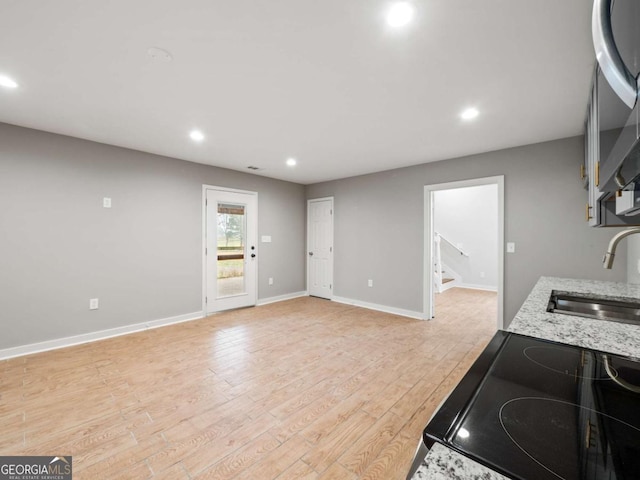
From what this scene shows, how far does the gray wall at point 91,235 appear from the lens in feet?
9.98

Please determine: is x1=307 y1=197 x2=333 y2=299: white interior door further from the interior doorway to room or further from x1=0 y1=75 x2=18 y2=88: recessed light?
x1=0 y1=75 x2=18 y2=88: recessed light

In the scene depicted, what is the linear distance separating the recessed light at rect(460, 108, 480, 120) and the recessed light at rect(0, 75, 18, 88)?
376cm

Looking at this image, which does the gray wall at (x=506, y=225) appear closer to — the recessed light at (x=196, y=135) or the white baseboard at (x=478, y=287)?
the recessed light at (x=196, y=135)

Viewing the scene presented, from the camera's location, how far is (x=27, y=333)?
310 centimetres

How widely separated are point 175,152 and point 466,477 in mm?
4448

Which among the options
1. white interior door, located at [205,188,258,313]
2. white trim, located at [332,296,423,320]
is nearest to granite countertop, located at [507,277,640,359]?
white trim, located at [332,296,423,320]

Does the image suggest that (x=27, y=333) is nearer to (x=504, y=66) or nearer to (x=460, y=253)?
(x=504, y=66)

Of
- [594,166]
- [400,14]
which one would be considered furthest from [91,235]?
[594,166]

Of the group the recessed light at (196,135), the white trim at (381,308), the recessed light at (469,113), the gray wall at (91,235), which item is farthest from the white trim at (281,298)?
the recessed light at (469,113)

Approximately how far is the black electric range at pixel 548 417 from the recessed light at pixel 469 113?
2330 millimetres

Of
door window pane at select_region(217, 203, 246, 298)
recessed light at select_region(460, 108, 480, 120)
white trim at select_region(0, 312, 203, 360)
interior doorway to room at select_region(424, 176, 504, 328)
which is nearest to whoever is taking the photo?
recessed light at select_region(460, 108, 480, 120)

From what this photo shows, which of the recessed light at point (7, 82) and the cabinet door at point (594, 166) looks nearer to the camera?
the cabinet door at point (594, 166)

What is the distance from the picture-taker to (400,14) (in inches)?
59.2

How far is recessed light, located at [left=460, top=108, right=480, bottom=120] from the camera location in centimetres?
260
